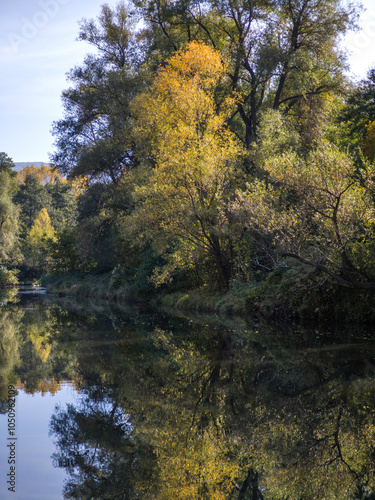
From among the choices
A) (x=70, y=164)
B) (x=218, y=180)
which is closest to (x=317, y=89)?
(x=218, y=180)

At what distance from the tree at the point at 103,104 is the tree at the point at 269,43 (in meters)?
5.25

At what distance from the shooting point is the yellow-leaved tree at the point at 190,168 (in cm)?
1930

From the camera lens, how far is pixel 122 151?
107ft

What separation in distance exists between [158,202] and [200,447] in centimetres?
1557

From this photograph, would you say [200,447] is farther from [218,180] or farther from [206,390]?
[218,180]

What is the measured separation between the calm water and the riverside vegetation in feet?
11.5

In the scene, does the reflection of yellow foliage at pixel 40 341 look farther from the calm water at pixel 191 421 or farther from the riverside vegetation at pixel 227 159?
the riverside vegetation at pixel 227 159

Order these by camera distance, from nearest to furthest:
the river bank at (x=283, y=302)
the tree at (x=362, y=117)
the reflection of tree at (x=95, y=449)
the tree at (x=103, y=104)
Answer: the reflection of tree at (x=95, y=449), the river bank at (x=283, y=302), the tree at (x=362, y=117), the tree at (x=103, y=104)

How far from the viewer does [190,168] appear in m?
Answer: 19.0

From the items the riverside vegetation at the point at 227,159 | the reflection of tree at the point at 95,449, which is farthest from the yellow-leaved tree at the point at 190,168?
the reflection of tree at the point at 95,449

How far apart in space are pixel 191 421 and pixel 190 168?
1378 centimetres

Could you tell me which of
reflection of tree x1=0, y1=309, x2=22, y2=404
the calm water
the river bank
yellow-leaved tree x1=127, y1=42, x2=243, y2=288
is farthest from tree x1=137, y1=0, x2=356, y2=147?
the calm water

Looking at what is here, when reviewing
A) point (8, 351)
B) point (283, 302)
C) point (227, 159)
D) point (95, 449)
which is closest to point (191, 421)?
point (95, 449)

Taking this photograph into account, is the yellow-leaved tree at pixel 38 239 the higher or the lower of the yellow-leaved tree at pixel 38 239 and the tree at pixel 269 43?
the higher
